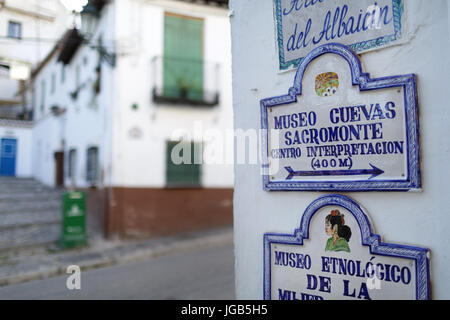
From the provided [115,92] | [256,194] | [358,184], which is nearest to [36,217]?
[115,92]

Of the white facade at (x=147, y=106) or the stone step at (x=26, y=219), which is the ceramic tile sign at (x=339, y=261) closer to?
the white facade at (x=147, y=106)

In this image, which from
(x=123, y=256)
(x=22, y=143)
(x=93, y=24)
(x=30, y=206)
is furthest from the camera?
(x=22, y=143)

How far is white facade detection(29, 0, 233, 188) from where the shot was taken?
35.0 feet

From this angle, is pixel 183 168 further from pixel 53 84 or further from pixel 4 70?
pixel 53 84

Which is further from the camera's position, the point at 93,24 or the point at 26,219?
the point at 93,24

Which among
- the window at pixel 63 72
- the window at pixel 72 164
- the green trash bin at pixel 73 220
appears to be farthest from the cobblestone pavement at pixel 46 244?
the window at pixel 63 72

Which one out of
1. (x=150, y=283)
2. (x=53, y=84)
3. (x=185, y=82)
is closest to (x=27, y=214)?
(x=185, y=82)

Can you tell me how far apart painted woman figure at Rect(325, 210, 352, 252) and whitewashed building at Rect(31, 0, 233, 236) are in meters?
7.98

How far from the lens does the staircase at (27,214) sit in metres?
9.54

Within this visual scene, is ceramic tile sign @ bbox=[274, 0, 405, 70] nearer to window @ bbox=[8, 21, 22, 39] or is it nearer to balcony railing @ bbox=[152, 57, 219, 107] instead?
balcony railing @ bbox=[152, 57, 219, 107]

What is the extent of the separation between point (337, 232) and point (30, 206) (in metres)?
11.7

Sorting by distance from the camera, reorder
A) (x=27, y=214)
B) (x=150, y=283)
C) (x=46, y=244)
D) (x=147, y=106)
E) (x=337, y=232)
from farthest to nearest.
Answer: (x=27, y=214) < (x=147, y=106) < (x=46, y=244) < (x=150, y=283) < (x=337, y=232)

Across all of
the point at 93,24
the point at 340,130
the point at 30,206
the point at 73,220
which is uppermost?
the point at 93,24

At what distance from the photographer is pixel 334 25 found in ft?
9.30
